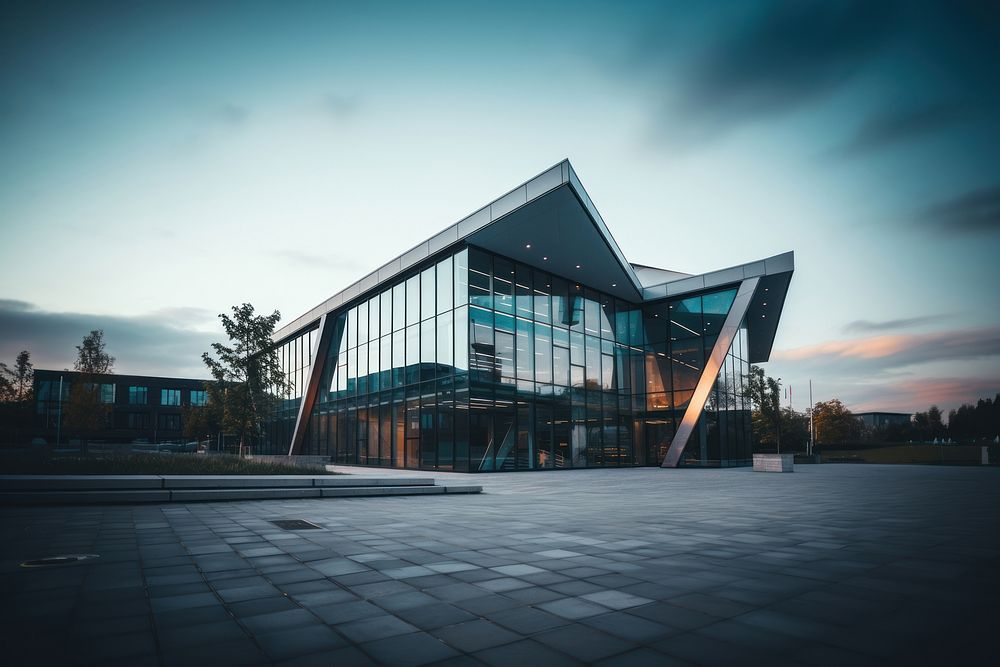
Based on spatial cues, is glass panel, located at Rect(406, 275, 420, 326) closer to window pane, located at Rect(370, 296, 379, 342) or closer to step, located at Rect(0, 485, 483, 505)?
window pane, located at Rect(370, 296, 379, 342)

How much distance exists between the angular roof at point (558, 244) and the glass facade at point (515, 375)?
98 cm

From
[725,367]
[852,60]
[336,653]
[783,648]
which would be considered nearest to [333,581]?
[336,653]

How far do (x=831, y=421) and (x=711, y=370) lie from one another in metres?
79.1

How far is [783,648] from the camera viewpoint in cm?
332

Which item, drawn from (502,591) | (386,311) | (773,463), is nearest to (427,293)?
(386,311)

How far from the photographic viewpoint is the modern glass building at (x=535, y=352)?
26.0 metres

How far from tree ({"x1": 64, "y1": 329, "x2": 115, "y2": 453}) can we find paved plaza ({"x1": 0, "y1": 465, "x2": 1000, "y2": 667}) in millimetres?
39822

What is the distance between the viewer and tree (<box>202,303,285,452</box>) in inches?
1106

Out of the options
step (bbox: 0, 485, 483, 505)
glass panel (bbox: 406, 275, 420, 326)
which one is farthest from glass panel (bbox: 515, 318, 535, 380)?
step (bbox: 0, 485, 483, 505)

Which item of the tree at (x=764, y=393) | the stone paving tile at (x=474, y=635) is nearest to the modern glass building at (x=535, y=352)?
the tree at (x=764, y=393)

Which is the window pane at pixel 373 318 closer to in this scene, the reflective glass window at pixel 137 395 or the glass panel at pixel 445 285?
the glass panel at pixel 445 285

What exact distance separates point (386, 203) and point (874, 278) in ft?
322

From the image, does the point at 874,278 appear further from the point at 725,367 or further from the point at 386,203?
the point at 386,203

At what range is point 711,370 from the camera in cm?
3198
